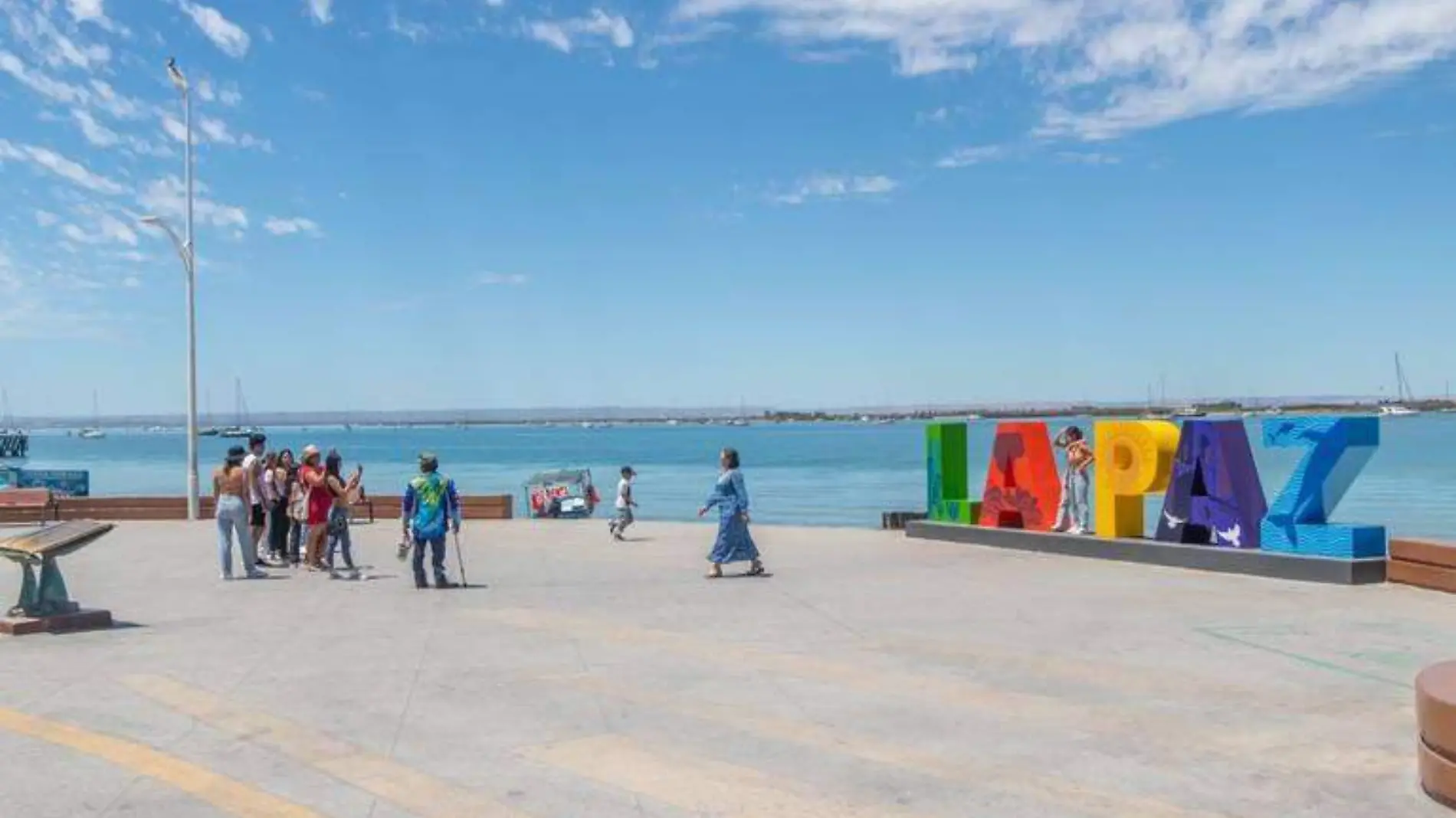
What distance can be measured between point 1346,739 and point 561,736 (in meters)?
4.16

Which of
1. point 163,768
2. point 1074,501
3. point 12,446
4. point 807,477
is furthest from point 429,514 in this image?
point 807,477

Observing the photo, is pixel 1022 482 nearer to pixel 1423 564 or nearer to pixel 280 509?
pixel 1423 564

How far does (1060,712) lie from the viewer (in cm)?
788

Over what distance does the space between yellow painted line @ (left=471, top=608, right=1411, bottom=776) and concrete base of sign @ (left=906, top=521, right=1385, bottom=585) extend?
6.78 meters

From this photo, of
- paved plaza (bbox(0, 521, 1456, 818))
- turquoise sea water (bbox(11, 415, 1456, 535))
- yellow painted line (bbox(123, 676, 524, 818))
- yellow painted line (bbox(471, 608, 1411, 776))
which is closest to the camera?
yellow painted line (bbox(123, 676, 524, 818))

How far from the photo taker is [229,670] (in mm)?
9438

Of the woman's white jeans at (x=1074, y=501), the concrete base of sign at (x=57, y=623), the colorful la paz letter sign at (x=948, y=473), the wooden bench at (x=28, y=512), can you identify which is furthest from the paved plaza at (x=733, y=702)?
the wooden bench at (x=28, y=512)

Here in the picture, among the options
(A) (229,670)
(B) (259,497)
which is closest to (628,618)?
(A) (229,670)

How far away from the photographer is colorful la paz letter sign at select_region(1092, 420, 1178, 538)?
16547 millimetres

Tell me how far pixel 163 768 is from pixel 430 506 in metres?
7.46

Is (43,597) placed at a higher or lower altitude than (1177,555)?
higher

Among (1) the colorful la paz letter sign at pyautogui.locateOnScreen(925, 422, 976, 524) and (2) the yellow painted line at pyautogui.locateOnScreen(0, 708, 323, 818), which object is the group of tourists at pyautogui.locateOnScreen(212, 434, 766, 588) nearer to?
(1) the colorful la paz letter sign at pyautogui.locateOnScreen(925, 422, 976, 524)

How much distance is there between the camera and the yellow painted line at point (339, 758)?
6.07m

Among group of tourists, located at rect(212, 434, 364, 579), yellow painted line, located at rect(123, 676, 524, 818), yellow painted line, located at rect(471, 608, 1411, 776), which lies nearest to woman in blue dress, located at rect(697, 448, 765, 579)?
yellow painted line, located at rect(471, 608, 1411, 776)
